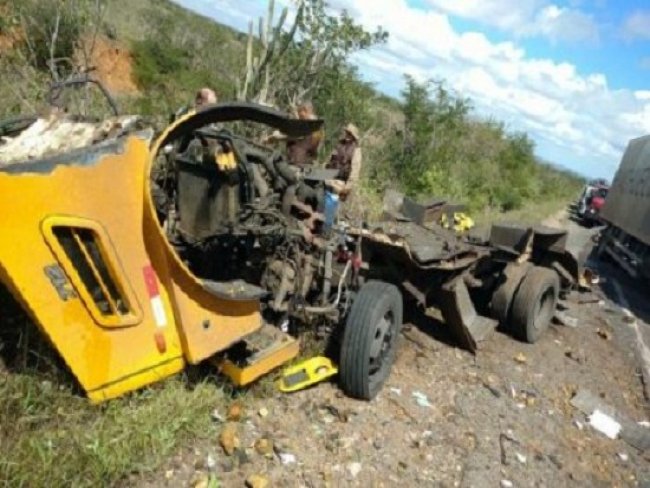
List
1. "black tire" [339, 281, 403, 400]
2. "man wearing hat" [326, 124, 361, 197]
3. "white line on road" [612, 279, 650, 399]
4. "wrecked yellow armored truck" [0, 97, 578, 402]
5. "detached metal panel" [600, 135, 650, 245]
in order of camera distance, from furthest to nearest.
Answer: "detached metal panel" [600, 135, 650, 245]
"man wearing hat" [326, 124, 361, 197]
"white line on road" [612, 279, 650, 399]
"black tire" [339, 281, 403, 400]
"wrecked yellow armored truck" [0, 97, 578, 402]

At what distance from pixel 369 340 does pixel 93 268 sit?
2.23 metres

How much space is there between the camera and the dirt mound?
2345 cm

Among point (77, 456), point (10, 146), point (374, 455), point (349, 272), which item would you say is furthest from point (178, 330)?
point (349, 272)

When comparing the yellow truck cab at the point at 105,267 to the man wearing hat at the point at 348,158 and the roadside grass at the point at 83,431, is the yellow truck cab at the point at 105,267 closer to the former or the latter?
the roadside grass at the point at 83,431

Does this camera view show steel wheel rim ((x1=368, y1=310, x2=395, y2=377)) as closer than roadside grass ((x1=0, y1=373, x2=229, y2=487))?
No

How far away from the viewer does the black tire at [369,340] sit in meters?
4.51

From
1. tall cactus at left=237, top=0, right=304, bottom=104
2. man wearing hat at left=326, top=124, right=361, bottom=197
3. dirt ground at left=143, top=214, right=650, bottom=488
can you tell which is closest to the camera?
dirt ground at left=143, top=214, right=650, bottom=488

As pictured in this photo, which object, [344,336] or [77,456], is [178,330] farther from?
[344,336]

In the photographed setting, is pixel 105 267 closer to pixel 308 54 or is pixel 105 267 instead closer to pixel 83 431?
pixel 83 431

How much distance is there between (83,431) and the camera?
326cm

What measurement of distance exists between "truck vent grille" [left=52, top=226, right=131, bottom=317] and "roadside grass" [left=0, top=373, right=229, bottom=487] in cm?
60

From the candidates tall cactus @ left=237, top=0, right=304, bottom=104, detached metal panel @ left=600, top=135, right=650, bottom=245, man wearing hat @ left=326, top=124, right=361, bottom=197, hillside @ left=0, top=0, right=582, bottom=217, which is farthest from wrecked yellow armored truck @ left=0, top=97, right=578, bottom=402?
detached metal panel @ left=600, top=135, right=650, bottom=245

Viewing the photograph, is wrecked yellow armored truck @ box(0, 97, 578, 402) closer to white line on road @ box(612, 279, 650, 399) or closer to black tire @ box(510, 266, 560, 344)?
black tire @ box(510, 266, 560, 344)

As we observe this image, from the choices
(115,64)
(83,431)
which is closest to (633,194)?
(83,431)
